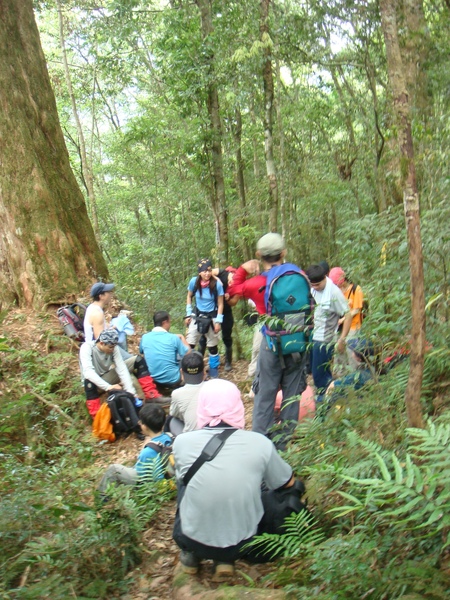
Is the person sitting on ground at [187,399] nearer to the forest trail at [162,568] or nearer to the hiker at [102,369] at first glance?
the forest trail at [162,568]

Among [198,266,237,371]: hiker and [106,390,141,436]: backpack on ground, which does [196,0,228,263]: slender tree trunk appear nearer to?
[198,266,237,371]: hiker

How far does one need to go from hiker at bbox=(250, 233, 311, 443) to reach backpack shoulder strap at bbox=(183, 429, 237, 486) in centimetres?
160

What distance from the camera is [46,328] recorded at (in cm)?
806

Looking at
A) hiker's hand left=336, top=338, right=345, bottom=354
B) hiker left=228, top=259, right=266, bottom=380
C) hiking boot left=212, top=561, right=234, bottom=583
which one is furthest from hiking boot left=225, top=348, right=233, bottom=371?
hiking boot left=212, top=561, right=234, bottom=583

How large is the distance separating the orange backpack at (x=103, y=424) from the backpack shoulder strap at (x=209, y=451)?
3.31 metres

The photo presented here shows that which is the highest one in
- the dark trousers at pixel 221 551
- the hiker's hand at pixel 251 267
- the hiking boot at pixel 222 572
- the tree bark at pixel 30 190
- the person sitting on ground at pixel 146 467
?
the tree bark at pixel 30 190

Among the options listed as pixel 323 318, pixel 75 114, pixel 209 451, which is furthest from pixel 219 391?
pixel 75 114

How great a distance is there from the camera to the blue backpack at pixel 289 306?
4.80 m

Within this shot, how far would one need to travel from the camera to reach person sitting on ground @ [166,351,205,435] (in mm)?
5239

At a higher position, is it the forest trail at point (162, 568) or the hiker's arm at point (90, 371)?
the hiker's arm at point (90, 371)

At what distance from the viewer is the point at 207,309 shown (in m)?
8.32

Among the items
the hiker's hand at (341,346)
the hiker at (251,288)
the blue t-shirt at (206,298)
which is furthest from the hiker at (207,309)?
the hiker's hand at (341,346)

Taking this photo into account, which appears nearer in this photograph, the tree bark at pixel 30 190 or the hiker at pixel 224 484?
the hiker at pixel 224 484

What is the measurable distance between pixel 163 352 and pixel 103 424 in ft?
4.66
